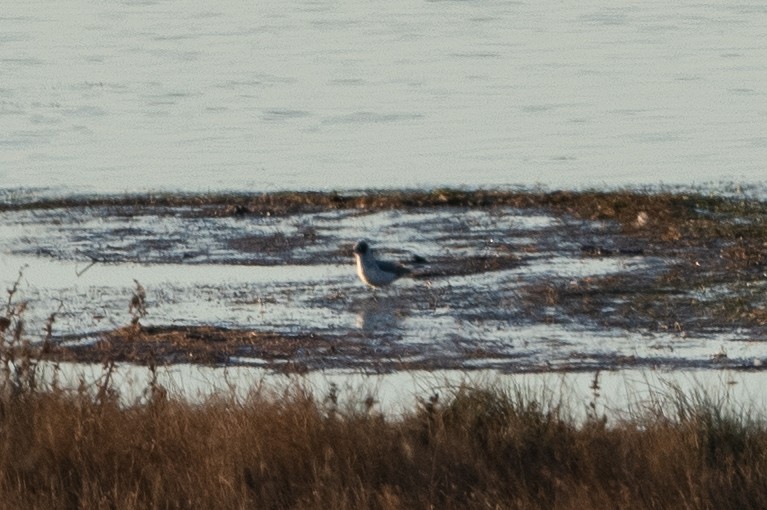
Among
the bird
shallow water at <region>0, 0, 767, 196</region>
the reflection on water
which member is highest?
shallow water at <region>0, 0, 767, 196</region>

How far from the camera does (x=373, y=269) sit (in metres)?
12.0

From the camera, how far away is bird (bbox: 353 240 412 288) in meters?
12.0

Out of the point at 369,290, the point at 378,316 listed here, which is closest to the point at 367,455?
the point at 378,316

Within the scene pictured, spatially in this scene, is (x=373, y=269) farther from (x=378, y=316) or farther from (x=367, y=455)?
(x=367, y=455)

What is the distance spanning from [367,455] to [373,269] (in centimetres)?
437

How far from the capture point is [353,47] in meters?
26.7

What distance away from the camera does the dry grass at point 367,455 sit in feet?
23.9

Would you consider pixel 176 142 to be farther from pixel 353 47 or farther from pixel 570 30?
pixel 570 30

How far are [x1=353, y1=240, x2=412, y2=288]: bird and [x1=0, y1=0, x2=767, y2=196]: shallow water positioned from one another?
12.9 ft

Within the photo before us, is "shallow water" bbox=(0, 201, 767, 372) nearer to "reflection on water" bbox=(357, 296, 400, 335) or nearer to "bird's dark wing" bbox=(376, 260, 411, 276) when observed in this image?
"reflection on water" bbox=(357, 296, 400, 335)

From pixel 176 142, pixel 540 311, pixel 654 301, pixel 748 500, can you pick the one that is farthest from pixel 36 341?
pixel 176 142

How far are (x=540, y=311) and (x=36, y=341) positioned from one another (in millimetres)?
3245

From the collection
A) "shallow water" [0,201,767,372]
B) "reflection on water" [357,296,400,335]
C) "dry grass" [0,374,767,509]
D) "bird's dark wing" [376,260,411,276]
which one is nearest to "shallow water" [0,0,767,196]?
"shallow water" [0,201,767,372]

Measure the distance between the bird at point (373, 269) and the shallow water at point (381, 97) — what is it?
392 cm
